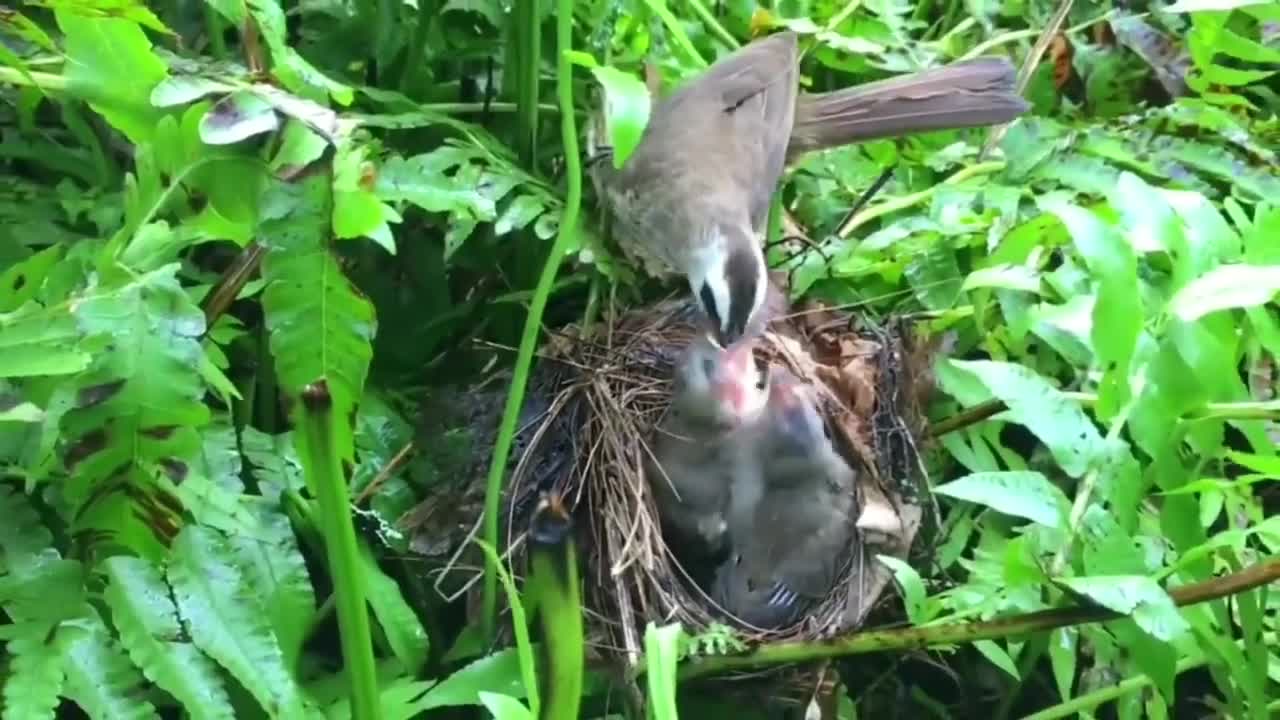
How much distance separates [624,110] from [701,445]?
0.62 metres

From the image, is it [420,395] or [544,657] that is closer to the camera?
[544,657]

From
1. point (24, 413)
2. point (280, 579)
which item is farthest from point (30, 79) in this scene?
point (280, 579)

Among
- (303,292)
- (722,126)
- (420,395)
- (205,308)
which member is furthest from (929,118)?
(303,292)

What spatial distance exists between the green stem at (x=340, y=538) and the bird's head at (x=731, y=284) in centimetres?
70

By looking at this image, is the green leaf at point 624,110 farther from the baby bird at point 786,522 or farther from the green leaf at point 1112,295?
Result: the baby bird at point 786,522

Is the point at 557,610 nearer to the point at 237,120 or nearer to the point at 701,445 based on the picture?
the point at 237,120

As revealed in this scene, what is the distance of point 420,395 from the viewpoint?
1.18m

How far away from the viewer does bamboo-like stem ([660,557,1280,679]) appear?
0.85 meters

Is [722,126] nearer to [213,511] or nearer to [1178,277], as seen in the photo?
[1178,277]

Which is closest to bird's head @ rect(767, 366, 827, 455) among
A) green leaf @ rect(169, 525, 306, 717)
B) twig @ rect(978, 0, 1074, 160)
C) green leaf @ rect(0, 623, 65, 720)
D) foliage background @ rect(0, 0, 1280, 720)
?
foliage background @ rect(0, 0, 1280, 720)

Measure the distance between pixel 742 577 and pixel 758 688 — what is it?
7.5 inches

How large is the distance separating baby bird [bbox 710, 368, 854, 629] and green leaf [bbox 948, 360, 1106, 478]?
481 millimetres

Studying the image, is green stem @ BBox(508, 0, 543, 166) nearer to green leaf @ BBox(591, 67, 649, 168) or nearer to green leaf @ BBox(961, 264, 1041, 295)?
green leaf @ BBox(591, 67, 649, 168)

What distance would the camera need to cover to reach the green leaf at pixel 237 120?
0.63 metres
